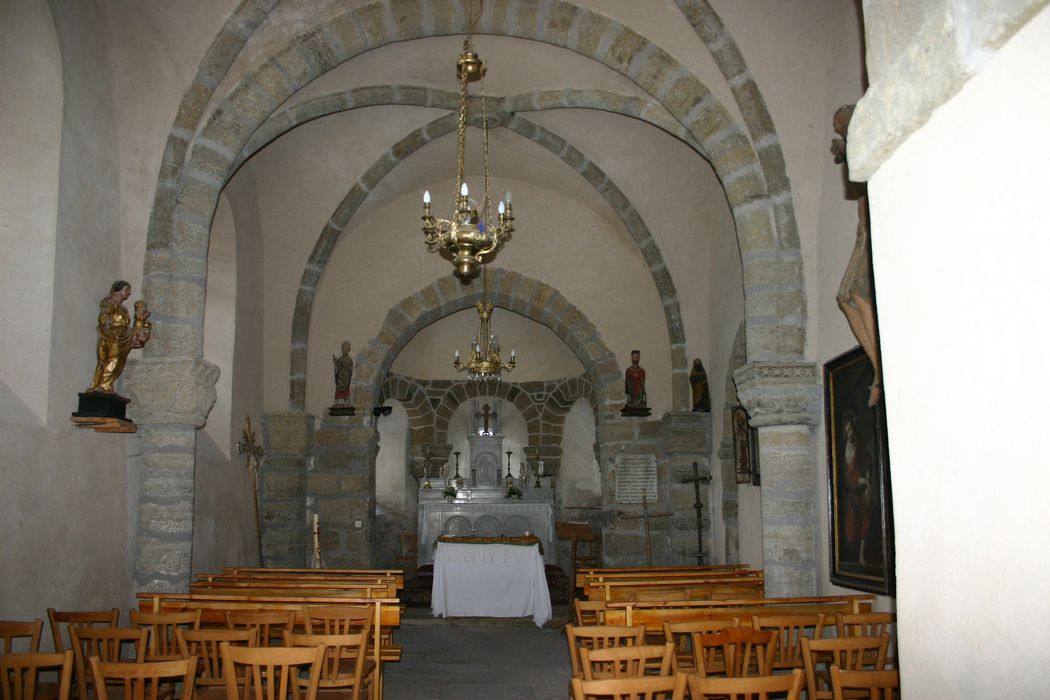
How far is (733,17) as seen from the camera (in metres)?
6.55

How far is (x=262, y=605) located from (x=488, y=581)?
15.2 ft

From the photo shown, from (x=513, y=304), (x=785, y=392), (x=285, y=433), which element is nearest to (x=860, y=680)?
(x=785, y=392)

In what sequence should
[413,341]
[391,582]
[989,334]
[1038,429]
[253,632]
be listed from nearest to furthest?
[1038,429], [989,334], [253,632], [391,582], [413,341]

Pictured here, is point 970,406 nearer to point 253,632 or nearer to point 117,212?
point 253,632

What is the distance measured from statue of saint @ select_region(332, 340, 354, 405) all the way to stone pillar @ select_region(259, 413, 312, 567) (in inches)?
18.3

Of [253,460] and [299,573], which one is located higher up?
[253,460]

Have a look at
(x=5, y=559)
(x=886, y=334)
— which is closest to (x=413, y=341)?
(x=5, y=559)

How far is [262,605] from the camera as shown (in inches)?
201

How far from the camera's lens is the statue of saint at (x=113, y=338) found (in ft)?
19.5

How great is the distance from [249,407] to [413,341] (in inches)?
213

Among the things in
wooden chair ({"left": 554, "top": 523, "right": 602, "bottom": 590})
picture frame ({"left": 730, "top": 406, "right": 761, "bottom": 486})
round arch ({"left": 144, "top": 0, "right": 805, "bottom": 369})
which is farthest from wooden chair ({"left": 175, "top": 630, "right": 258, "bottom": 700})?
wooden chair ({"left": 554, "top": 523, "right": 602, "bottom": 590})

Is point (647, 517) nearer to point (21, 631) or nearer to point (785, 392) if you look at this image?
point (785, 392)

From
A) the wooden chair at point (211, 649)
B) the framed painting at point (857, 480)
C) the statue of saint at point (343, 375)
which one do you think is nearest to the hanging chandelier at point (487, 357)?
the statue of saint at point (343, 375)

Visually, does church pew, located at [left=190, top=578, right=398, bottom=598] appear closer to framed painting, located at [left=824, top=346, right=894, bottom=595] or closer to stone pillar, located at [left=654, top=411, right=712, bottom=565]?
framed painting, located at [left=824, top=346, right=894, bottom=595]
